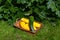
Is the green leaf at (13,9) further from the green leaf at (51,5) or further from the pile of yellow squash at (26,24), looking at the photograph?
the green leaf at (51,5)

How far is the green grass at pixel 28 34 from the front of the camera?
5.05m

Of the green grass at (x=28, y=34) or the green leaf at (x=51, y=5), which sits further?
the green leaf at (x=51, y=5)

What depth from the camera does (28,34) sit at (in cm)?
516

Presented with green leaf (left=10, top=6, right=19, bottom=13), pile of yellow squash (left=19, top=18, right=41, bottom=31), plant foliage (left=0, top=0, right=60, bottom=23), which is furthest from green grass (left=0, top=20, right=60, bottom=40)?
green leaf (left=10, top=6, right=19, bottom=13)

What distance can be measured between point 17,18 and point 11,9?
0.88ft

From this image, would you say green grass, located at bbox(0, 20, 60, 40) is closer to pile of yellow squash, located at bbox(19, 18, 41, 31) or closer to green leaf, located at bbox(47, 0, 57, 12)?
pile of yellow squash, located at bbox(19, 18, 41, 31)

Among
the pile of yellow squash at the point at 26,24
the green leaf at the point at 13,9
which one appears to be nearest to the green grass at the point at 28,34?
the pile of yellow squash at the point at 26,24

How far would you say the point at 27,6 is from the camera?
5457 mm

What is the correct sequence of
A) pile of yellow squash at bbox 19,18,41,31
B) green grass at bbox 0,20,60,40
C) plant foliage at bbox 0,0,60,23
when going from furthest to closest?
1. plant foliage at bbox 0,0,60,23
2. pile of yellow squash at bbox 19,18,41,31
3. green grass at bbox 0,20,60,40

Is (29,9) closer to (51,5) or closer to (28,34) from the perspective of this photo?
(51,5)

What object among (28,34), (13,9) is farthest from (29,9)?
(28,34)

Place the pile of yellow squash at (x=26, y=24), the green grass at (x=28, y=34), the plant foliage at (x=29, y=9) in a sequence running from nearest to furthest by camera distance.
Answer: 1. the green grass at (x=28, y=34)
2. the pile of yellow squash at (x=26, y=24)
3. the plant foliage at (x=29, y=9)

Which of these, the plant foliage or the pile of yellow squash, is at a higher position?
the plant foliage

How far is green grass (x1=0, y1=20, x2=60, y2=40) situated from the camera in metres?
5.05
